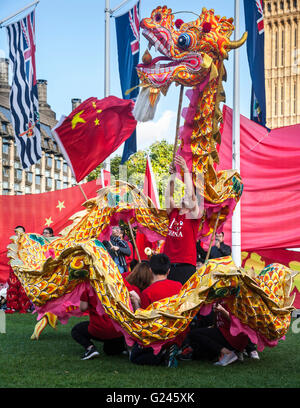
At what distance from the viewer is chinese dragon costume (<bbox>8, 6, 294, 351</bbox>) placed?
5047mm

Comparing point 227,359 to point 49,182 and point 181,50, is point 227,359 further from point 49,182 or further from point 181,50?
point 49,182

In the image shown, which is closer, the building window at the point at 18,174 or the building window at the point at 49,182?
the building window at the point at 18,174

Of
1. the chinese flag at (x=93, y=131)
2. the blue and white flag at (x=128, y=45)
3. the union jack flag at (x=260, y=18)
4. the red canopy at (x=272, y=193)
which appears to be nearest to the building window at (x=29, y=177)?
the blue and white flag at (x=128, y=45)

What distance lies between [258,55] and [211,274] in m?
6.52

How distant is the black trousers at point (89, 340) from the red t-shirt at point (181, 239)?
106 centimetres

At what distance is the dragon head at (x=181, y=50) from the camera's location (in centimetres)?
517

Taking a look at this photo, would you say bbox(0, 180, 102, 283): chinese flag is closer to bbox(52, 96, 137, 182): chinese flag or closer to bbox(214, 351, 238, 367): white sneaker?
bbox(52, 96, 137, 182): chinese flag

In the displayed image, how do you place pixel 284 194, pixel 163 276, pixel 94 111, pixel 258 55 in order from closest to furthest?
1. pixel 163 276
2. pixel 94 111
3. pixel 284 194
4. pixel 258 55

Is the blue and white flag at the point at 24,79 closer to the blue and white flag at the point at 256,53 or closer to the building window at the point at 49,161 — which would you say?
the blue and white flag at the point at 256,53

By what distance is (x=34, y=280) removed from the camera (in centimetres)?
562

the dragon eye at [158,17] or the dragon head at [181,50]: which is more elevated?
the dragon eye at [158,17]

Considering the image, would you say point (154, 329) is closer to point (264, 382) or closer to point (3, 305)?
point (264, 382)

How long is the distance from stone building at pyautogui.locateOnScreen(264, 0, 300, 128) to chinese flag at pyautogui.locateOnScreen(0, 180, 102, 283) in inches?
2080
